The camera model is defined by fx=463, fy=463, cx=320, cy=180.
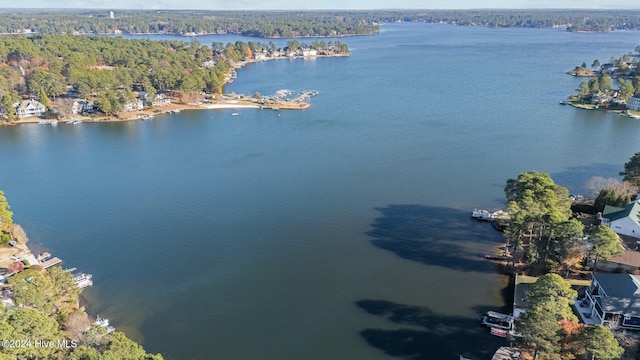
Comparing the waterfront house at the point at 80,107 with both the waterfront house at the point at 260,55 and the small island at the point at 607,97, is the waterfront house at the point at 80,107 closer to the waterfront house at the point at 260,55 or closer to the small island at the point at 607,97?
the waterfront house at the point at 260,55

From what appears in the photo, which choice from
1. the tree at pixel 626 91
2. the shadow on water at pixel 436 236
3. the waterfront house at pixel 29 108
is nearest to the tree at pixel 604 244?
the shadow on water at pixel 436 236

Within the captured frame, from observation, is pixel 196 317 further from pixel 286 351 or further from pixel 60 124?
pixel 60 124

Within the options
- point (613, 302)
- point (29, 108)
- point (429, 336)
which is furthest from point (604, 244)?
point (29, 108)

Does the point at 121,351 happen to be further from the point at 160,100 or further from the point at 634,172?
the point at 160,100

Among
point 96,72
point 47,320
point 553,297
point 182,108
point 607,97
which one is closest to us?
point 47,320

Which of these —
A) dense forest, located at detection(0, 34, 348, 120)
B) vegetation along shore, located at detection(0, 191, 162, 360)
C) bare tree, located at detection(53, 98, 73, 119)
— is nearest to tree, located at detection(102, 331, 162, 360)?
vegetation along shore, located at detection(0, 191, 162, 360)
